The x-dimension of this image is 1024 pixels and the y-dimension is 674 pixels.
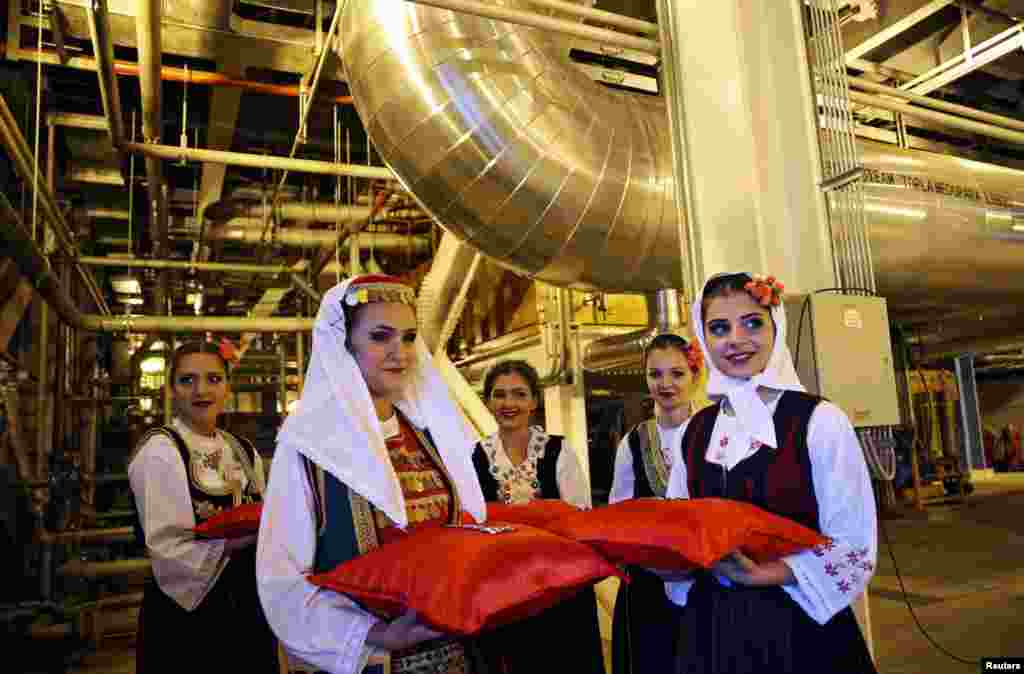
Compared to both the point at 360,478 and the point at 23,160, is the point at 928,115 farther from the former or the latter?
the point at 23,160

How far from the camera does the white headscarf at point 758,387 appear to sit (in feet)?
4.66

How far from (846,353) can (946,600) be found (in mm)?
3406

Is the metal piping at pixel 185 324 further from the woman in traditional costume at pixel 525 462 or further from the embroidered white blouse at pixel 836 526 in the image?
the embroidered white blouse at pixel 836 526

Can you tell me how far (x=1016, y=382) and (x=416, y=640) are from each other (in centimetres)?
1867

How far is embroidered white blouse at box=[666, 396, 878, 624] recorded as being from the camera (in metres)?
1.30

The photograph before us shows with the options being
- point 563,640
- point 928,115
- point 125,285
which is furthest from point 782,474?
point 125,285

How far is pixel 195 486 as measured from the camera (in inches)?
84.4

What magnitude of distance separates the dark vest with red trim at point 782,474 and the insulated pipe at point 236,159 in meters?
3.34

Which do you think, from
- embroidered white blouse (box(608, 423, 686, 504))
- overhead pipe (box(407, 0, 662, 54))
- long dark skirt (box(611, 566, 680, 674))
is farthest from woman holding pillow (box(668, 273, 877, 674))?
overhead pipe (box(407, 0, 662, 54))

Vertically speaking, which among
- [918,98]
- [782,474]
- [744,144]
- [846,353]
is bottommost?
[782,474]

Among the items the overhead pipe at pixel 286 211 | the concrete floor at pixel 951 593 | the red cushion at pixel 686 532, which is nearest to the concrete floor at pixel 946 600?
the concrete floor at pixel 951 593

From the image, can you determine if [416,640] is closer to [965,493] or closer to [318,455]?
[318,455]

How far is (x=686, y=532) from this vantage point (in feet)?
3.81

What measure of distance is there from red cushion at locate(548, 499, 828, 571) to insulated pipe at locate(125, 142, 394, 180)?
332cm
